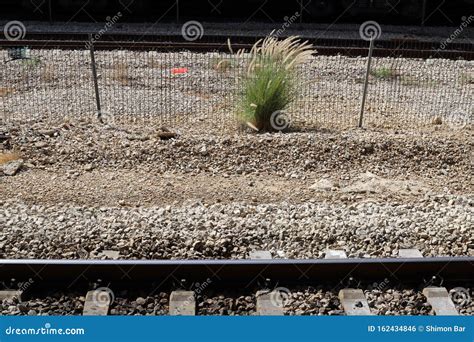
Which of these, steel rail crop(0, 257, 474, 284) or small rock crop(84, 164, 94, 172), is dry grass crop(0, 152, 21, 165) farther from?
steel rail crop(0, 257, 474, 284)

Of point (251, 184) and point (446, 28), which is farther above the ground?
point (446, 28)

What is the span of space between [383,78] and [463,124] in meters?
2.19

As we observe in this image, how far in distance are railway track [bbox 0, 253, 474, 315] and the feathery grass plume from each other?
3.17 meters

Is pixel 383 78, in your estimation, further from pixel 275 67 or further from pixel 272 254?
pixel 272 254

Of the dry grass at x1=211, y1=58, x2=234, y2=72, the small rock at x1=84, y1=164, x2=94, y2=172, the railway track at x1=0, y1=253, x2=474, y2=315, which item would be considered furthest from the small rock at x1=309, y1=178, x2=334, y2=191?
the dry grass at x1=211, y1=58, x2=234, y2=72

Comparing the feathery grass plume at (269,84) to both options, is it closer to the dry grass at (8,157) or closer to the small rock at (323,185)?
the small rock at (323,185)

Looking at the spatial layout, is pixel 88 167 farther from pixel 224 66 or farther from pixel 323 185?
pixel 224 66

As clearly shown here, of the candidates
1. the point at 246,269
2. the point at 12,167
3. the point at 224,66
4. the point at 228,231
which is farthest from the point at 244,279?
the point at 224,66

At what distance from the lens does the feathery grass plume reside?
7801 millimetres

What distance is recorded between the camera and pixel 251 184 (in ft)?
21.7

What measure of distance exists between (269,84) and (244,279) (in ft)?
10.9

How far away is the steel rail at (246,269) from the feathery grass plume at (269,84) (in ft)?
10.3

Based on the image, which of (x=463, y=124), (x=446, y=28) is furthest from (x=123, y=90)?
(x=446, y=28)

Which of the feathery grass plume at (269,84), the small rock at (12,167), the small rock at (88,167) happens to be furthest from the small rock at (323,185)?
the small rock at (12,167)
